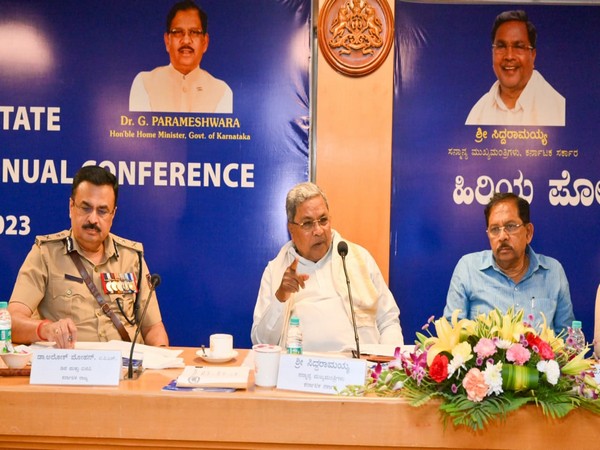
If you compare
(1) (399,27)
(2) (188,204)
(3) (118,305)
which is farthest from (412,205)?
(3) (118,305)

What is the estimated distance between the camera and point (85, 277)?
2955 millimetres

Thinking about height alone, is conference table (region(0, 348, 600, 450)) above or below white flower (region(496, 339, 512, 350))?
below

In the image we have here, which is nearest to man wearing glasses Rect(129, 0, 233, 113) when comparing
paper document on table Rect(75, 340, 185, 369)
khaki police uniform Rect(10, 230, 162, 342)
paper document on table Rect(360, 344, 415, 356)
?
khaki police uniform Rect(10, 230, 162, 342)

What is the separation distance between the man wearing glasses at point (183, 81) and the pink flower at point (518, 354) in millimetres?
2726

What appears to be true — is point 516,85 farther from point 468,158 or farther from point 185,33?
point 185,33

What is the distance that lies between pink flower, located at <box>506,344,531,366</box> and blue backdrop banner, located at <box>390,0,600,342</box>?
229 centimetres

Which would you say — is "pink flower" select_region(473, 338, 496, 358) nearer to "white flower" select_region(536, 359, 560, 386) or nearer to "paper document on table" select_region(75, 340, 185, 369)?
"white flower" select_region(536, 359, 560, 386)

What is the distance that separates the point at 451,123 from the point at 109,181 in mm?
2149

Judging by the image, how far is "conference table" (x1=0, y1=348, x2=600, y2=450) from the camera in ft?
5.80

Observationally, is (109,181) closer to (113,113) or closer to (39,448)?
(113,113)

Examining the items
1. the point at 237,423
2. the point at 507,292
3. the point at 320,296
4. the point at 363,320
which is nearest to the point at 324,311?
the point at 320,296

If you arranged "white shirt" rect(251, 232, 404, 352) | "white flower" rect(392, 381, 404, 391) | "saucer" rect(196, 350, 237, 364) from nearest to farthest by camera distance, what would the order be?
"white flower" rect(392, 381, 404, 391)
"saucer" rect(196, 350, 237, 364)
"white shirt" rect(251, 232, 404, 352)

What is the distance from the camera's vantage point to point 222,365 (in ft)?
7.70

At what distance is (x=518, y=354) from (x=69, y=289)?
81.9 inches
